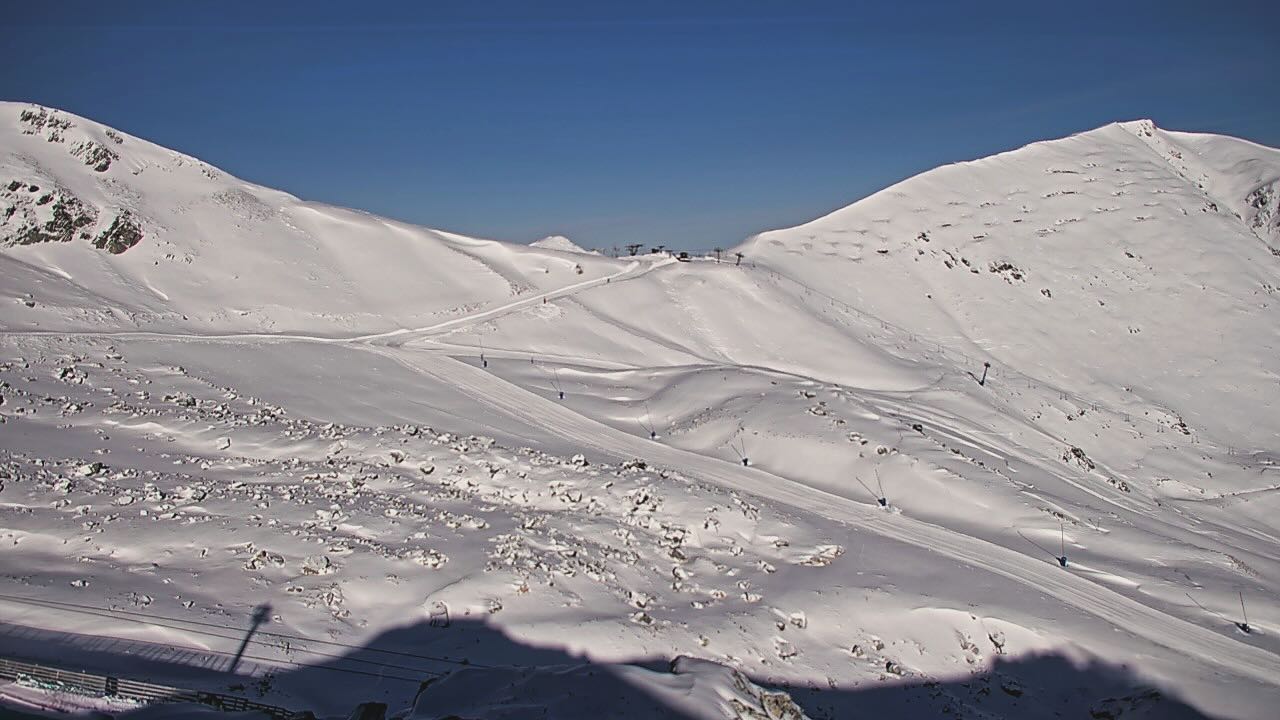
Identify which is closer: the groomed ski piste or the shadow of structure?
the shadow of structure

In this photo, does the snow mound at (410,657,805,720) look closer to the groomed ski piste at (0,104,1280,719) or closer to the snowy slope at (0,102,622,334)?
the groomed ski piste at (0,104,1280,719)

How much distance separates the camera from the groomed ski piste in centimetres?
1570

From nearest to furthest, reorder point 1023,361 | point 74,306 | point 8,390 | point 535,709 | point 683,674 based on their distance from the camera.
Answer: point 535,709
point 683,674
point 8,390
point 74,306
point 1023,361

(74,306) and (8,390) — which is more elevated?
(74,306)

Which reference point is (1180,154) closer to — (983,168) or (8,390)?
(983,168)

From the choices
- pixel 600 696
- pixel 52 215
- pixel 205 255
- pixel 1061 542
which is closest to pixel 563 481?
pixel 600 696

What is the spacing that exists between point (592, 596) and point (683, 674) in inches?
250

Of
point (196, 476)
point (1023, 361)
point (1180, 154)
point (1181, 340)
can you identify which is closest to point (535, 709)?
point (196, 476)

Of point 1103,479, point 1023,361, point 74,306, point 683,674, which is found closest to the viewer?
point 683,674

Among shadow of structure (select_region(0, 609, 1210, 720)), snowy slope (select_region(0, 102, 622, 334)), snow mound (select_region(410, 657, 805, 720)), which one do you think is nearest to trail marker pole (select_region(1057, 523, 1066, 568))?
shadow of structure (select_region(0, 609, 1210, 720))

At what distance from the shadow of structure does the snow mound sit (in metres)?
0.02

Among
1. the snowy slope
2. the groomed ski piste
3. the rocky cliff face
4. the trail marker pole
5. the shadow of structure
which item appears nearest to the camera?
the shadow of structure

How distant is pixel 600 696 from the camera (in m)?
11.9

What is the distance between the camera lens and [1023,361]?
62531 millimetres
